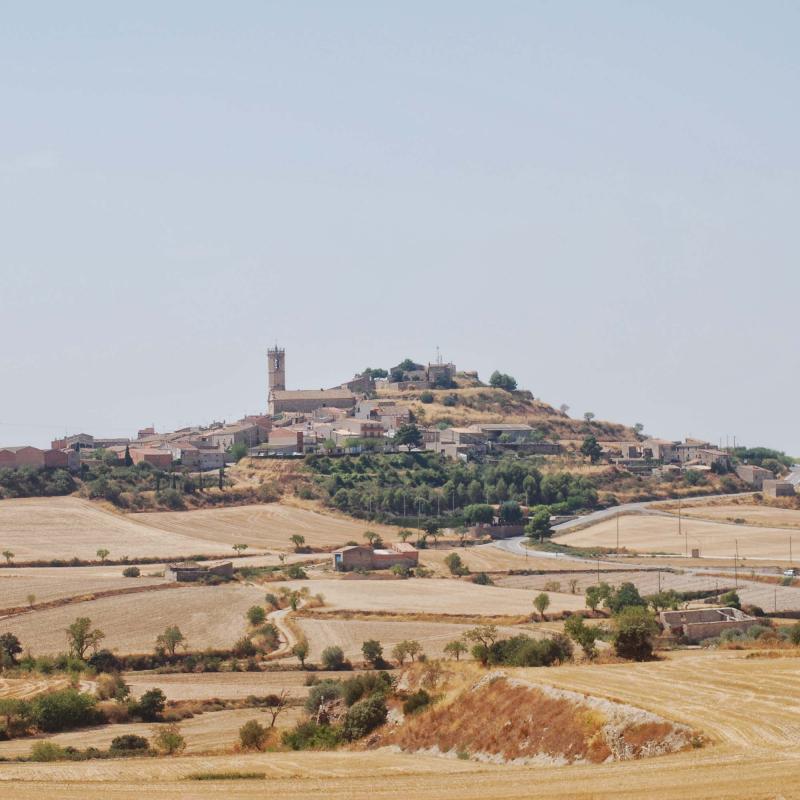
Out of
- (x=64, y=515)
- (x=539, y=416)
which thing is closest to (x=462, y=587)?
(x=64, y=515)

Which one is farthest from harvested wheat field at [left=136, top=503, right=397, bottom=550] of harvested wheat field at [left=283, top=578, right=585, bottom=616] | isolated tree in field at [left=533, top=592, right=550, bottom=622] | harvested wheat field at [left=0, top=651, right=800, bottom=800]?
harvested wheat field at [left=0, top=651, right=800, bottom=800]

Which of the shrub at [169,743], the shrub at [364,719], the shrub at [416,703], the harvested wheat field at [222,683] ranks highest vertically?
the shrub at [416,703]

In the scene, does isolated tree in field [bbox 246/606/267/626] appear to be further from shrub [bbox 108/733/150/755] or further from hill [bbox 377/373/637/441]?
hill [bbox 377/373/637/441]

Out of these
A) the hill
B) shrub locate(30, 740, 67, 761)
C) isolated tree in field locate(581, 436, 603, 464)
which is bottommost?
shrub locate(30, 740, 67, 761)

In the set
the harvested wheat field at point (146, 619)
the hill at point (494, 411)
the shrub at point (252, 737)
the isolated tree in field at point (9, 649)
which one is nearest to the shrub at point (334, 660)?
the harvested wheat field at point (146, 619)

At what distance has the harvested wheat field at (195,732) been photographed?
34878mm

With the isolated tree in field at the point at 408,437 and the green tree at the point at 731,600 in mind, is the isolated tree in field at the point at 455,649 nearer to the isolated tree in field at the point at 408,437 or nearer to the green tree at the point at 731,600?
the green tree at the point at 731,600

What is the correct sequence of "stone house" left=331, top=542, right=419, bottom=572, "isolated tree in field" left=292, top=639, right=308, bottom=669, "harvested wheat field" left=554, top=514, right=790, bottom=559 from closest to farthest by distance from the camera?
1. "isolated tree in field" left=292, top=639, right=308, bottom=669
2. "stone house" left=331, top=542, right=419, bottom=572
3. "harvested wheat field" left=554, top=514, right=790, bottom=559

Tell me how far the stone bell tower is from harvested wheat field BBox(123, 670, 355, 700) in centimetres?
11794

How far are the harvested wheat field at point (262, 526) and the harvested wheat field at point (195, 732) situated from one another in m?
51.4

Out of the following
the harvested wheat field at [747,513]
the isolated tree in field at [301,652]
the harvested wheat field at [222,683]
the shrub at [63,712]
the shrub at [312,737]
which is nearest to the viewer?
the shrub at [312,737]

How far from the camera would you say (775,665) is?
2808 cm

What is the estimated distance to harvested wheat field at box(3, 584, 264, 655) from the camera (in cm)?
5625

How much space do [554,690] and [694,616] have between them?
30.8 meters
